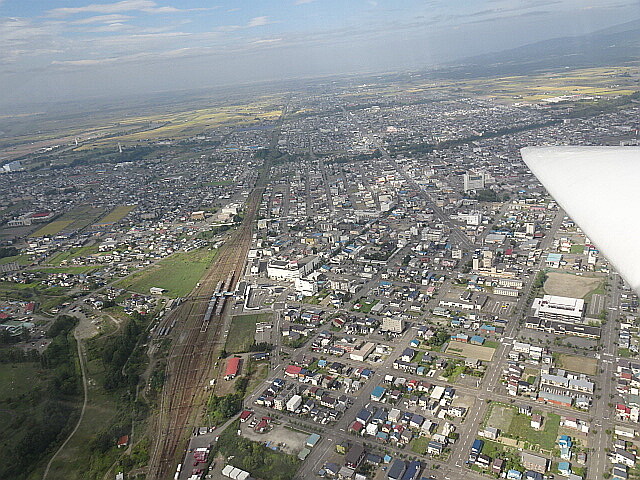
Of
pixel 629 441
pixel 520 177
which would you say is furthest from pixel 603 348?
pixel 520 177

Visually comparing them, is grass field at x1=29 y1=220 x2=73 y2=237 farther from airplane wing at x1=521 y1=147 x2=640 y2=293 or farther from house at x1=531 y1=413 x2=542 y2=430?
airplane wing at x1=521 y1=147 x2=640 y2=293

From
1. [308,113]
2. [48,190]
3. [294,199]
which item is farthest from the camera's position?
[308,113]

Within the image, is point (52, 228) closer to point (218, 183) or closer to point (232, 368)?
point (218, 183)

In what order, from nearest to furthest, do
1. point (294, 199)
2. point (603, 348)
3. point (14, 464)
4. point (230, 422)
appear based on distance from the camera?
point (14, 464) → point (230, 422) → point (603, 348) → point (294, 199)

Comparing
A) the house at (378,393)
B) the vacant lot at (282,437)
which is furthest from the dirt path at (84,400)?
the house at (378,393)

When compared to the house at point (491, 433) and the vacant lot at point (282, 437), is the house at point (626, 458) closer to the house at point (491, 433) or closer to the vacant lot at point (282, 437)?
the house at point (491, 433)

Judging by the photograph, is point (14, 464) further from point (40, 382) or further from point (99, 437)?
point (40, 382)
